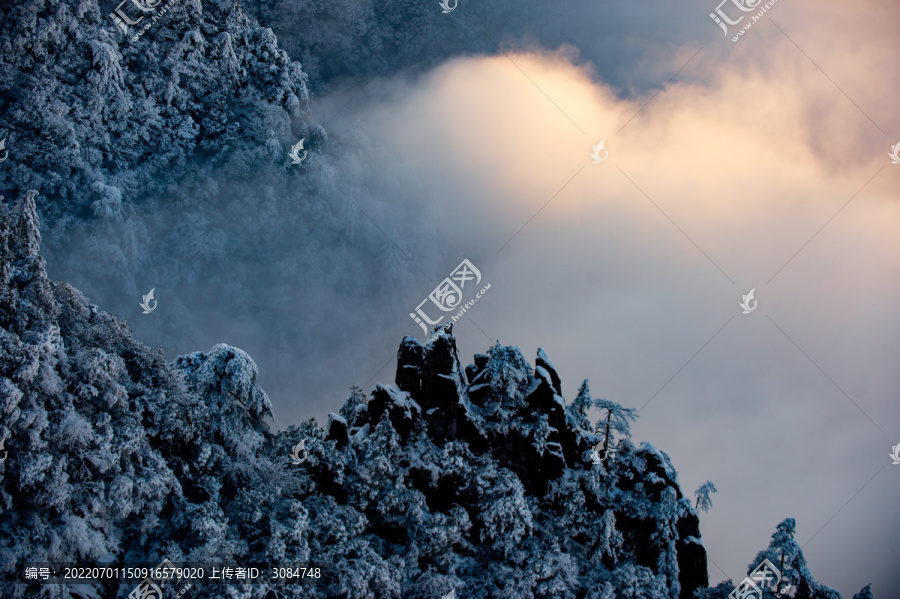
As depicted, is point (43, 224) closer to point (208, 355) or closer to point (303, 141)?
point (303, 141)

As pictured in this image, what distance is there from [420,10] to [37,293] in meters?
106

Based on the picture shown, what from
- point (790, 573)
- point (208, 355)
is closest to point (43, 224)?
point (208, 355)

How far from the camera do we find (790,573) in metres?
49.0

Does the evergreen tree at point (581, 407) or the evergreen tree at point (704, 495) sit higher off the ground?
the evergreen tree at point (581, 407)
